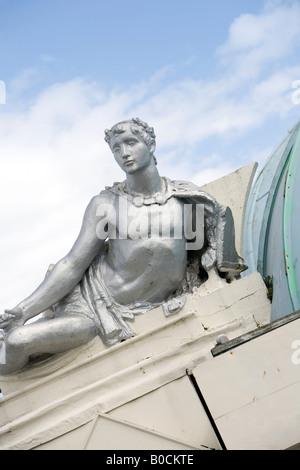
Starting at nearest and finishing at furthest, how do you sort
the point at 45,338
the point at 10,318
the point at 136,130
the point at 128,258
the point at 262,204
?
the point at 45,338 < the point at 10,318 < the point at 128,258 < the point at 136,130 < the point at 262,204

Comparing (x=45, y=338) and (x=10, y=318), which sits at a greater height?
(x=10, y=318)

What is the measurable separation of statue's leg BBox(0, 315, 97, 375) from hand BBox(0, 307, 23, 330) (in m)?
0.11

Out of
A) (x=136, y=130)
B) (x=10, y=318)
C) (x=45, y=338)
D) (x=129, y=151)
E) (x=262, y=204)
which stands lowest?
(x=45, y=338)

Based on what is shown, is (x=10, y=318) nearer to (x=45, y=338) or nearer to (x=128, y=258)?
(x=45, y=338)

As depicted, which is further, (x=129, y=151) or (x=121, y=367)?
(x=129, y=151)

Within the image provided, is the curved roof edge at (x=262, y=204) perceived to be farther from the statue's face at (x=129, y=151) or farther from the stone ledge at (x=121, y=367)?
the statue's face at (x=129, y=151)

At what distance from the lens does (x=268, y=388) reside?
21.1ft

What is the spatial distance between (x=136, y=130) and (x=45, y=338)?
6.94 feet

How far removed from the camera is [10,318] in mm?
7375

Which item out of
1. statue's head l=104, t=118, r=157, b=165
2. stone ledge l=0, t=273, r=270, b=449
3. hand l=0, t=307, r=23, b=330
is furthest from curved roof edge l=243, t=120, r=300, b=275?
hand l=0, t=307, r=23, b=330

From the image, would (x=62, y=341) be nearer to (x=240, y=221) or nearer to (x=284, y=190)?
(x=284, y=190)

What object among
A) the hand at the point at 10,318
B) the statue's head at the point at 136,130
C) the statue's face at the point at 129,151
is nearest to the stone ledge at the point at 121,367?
the hand at the point at 10,318

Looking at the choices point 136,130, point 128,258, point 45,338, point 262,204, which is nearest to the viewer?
point 45,338

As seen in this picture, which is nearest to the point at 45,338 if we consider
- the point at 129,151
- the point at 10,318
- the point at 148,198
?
the point at 10,318
